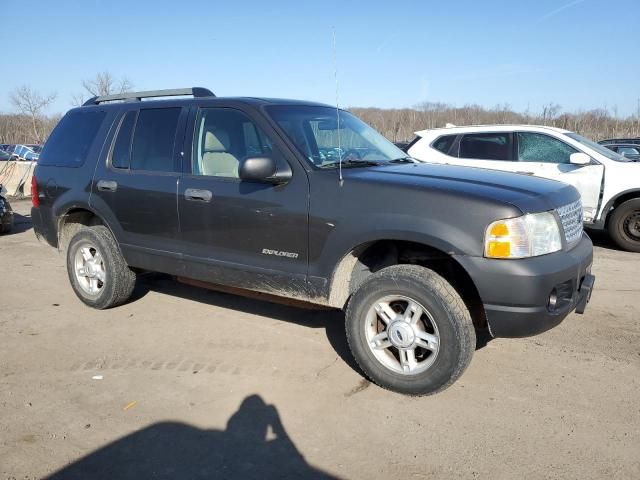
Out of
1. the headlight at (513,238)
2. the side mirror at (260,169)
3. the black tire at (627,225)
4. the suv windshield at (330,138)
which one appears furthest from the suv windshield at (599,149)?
the side mirror at (260,169)

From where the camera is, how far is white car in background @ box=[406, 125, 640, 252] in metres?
7.54

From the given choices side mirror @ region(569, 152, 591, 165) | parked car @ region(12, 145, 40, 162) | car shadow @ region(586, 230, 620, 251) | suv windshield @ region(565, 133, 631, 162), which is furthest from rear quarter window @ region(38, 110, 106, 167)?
parked car @ region(12, 145, 40, 162)

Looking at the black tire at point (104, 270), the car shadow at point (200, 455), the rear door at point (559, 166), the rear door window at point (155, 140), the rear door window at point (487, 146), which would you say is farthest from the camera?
the rear door window at point (487, 146)

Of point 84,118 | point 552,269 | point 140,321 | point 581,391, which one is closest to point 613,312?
point 581,391

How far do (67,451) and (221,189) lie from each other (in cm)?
202

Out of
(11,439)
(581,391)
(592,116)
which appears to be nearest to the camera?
(11,439)

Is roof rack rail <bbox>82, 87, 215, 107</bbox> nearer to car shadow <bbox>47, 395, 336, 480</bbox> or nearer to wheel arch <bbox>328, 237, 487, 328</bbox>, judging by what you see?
wheel arch <bbox>328, 237, 487, 328</bbox>

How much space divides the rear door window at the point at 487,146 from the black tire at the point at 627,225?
5.61 feet

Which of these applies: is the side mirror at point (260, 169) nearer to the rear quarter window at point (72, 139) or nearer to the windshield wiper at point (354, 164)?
the windshield wiper at point (354, 164)

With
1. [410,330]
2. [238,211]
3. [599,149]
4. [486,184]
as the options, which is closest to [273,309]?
[238,211]

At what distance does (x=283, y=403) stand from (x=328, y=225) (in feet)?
3.90

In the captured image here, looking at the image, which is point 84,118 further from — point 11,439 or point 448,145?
point 448,145

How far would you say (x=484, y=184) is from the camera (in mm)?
3414

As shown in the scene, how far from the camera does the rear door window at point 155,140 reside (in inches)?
174
